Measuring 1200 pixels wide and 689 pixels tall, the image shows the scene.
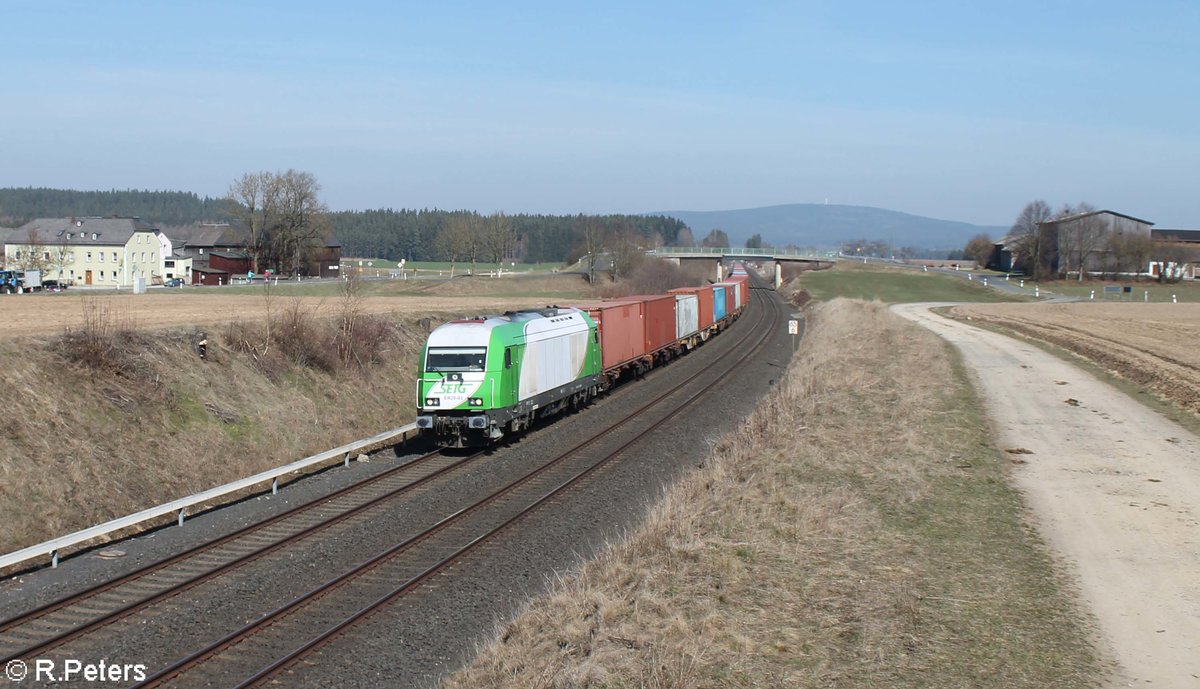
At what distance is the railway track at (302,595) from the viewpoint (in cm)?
1126

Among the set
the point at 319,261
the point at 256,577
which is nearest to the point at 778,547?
the point at 256,577

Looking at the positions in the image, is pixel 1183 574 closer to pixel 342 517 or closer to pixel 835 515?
pixel 835 515

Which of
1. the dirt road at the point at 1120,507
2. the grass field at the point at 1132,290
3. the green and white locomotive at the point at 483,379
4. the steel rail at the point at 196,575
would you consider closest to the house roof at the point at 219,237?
the green and white locomotive at the point at 483,379

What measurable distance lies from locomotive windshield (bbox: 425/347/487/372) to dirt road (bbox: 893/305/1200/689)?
39.9 feet

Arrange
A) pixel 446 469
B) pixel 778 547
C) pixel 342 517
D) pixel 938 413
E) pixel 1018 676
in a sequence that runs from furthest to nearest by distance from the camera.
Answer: pixel 938 413, pixel 446 469, pixel 342 517, pixel 778 547, pixel 1018 676

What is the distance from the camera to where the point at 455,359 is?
23078 mm

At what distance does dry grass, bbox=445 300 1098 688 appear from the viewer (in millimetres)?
9500

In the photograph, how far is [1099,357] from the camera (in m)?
38.5

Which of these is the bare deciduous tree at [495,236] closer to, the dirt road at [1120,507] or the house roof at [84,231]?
the house roof at [84,231]

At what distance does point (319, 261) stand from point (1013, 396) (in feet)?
282

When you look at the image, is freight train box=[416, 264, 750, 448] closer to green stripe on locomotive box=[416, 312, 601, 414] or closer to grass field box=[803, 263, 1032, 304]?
green stripe on locomotive box=[416, 312, 601, 414]

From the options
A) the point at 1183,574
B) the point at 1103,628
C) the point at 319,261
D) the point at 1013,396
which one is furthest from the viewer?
the point at 319,261

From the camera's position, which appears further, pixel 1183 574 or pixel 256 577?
pixel 256 577

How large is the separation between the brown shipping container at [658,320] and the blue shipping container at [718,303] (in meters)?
14.6
